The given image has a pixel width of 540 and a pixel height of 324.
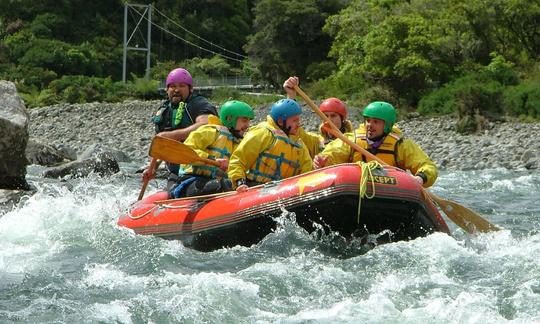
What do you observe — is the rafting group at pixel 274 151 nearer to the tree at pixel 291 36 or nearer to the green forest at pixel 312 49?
the green forest at pixel 312 49

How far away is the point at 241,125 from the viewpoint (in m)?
8.92

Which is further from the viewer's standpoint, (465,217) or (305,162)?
(465,217)

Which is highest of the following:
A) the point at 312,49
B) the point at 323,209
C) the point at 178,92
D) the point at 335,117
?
the point at 178,92

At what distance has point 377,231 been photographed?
8.02 meters

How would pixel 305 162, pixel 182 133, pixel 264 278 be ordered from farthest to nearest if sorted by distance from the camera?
1. pixel 182 133
2. pixel 305 162
3. pixel 264 278

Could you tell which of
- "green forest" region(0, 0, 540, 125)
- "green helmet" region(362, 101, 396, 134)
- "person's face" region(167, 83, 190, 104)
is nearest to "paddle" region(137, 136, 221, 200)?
"person's face" region(167, 83, 190, 104)

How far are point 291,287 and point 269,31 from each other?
40893 millimetres

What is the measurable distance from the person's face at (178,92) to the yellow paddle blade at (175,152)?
1206 millimetres

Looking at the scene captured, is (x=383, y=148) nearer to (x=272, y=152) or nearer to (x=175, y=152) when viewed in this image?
(x=272, y=152)

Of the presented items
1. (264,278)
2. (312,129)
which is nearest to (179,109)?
(264,278)

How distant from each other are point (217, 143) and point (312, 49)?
3886 centimetres

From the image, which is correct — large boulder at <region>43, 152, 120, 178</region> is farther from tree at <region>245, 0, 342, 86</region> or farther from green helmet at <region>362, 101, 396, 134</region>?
tree at <region>245, 0, 342, 86</region>

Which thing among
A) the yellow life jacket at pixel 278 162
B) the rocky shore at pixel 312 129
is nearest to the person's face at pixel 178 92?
the yellow life jacket at pixel 278 162

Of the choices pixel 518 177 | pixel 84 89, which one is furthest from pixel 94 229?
pixel 84 89
